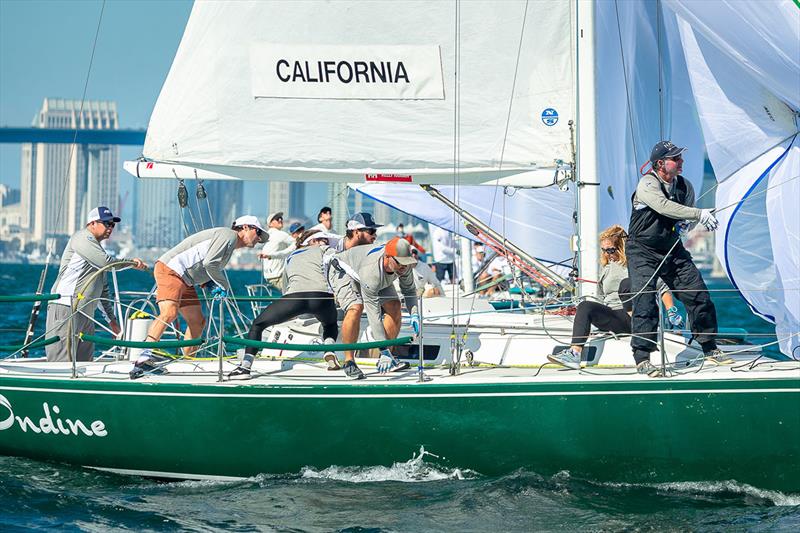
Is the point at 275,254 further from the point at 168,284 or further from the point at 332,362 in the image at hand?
the point at 332,362

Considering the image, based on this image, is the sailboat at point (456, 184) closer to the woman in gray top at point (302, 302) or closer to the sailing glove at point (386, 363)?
the sailing glove at point (386, 363)

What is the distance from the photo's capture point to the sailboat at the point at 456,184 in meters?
7.05

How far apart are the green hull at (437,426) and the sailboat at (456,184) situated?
13mm

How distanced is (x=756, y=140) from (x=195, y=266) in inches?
157

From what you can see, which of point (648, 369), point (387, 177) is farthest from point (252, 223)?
point (648, 369)

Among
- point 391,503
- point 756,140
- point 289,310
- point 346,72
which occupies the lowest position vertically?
point 391,503

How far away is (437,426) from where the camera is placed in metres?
7.27

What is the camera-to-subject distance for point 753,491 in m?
7.02

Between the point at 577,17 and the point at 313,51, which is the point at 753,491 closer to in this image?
the point at 577,17

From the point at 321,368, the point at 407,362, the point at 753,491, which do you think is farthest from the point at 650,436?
the point at 321,368

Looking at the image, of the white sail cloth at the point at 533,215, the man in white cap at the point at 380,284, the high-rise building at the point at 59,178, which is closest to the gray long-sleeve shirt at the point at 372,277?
the man in white cap at the point at 380,284

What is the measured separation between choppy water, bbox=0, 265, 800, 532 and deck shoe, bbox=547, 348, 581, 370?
70 cm

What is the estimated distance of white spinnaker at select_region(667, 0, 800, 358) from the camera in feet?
24.6

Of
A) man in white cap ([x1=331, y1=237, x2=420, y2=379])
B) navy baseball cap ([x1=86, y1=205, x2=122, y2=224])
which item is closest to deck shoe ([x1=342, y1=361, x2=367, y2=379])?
man in white cap ([x1=331, y1=237, x2=420, y2=379])
